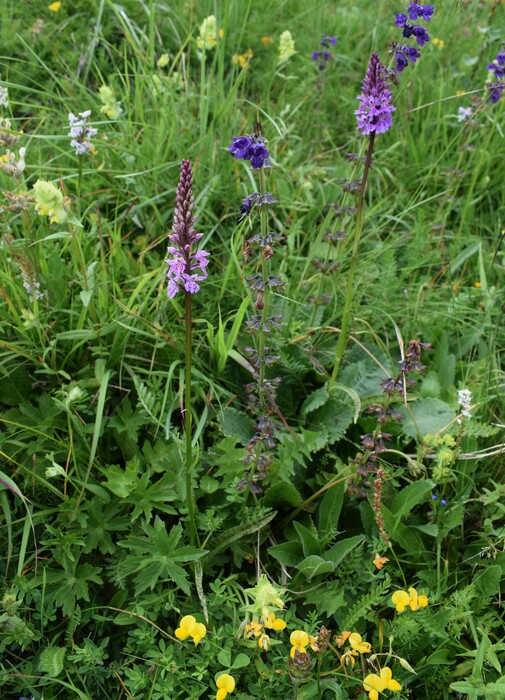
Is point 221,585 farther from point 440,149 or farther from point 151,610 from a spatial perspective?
point 440,149

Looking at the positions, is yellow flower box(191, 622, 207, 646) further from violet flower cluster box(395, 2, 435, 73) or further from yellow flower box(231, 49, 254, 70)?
yellow flower box(231, 49, 254, 70)

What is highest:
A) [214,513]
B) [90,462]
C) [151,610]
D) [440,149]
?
[440,149]

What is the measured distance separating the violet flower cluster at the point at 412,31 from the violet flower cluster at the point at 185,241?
3.02 ft

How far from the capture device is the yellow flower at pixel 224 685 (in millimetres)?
1497

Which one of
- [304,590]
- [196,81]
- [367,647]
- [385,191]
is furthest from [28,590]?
[196,81]

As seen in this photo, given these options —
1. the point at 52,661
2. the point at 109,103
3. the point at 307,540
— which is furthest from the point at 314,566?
the point at 109,103

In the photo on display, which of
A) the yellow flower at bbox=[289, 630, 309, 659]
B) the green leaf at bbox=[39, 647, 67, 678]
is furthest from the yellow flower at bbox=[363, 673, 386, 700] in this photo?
the green leaf at bbox=[39, 647, 67, 678]

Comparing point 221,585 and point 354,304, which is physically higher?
point 354,304

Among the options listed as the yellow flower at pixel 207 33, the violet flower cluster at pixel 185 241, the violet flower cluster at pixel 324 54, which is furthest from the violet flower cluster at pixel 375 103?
the violet flower cluster at pixel 324 54

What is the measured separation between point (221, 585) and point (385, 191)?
7.48 ft

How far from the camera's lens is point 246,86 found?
12.4ft

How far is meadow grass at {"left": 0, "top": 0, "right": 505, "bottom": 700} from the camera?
1699mm

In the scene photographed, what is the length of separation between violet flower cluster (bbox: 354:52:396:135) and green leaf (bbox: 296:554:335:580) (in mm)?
1220

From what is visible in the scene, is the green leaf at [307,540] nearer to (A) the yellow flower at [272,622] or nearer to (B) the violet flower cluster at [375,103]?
(A) the yellow flower at [272,622]
